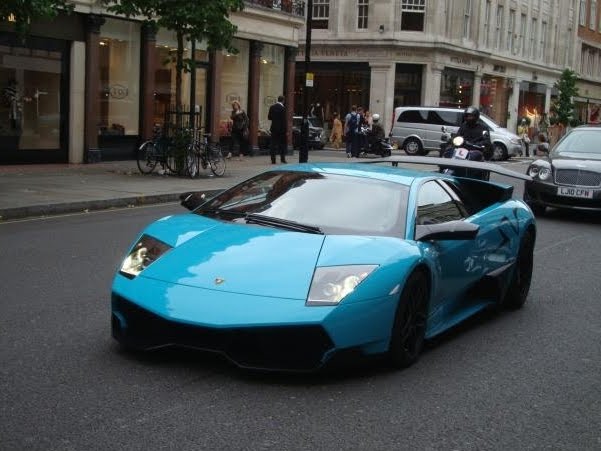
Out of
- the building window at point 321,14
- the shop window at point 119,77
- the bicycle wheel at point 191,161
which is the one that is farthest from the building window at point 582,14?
the bicycle wheel at point 191,161

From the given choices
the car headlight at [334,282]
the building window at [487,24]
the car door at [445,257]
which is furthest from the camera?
the building window at [487,24]

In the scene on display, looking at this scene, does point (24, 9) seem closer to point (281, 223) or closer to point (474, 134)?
point (474, 134)

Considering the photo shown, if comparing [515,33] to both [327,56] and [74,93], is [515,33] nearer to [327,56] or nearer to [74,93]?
[327,56]

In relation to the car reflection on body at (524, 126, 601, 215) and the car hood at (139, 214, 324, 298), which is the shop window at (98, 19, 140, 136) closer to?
the car reflection on body at (524, 126, 601, 215)

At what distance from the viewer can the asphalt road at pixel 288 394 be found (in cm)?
427

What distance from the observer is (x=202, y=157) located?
67.5ft

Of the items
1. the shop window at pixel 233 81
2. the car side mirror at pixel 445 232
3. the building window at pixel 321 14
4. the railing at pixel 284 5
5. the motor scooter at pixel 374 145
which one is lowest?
the motor scooter at pixel 374 145

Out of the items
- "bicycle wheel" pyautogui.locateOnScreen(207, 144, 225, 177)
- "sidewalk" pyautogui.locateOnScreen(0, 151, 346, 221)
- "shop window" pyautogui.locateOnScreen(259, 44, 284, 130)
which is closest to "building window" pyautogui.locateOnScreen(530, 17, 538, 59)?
"shop window" pyautogui.locateOnScreen(259, 44, 284, 130)

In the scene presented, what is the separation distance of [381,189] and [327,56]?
143 feet

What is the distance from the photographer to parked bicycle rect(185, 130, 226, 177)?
66.7 feet

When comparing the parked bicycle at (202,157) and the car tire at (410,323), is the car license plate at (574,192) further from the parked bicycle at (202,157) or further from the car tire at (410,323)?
the car tire at (410,323)

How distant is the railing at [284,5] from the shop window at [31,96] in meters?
9.06

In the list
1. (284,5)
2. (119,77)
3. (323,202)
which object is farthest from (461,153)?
(284,5)

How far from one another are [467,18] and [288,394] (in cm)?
4922
